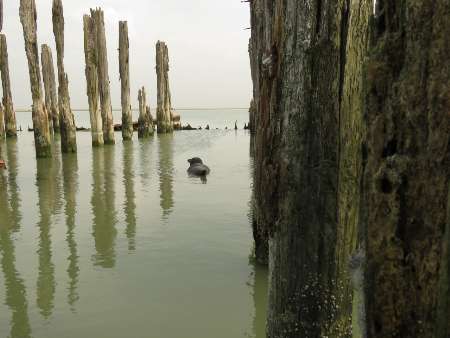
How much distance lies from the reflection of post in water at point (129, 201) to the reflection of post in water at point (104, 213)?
192 millimetres

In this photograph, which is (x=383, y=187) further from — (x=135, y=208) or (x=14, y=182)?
(x=14, y=182)

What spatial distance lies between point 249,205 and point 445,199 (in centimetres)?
653

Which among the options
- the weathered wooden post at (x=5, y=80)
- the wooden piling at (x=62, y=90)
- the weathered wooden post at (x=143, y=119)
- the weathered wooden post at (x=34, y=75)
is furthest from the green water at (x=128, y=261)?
the weathered wooden post at (x=5, y=80)

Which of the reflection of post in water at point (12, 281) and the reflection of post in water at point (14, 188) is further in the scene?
the reflection of post in water at point (14, 188)

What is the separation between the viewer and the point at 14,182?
1005 cm

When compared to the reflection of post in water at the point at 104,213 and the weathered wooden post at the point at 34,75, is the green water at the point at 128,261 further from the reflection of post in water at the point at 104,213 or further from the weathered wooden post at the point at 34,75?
the weathered wooden post at the point at 34,75

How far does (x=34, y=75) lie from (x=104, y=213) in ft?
25.3

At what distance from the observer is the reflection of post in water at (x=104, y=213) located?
16.9 ft

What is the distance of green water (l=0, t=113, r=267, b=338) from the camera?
142 inches

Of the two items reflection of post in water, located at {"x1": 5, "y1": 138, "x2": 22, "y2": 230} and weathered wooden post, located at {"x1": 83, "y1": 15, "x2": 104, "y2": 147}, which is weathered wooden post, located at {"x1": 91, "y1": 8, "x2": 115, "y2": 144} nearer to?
weathered wooden post, located at {"x1": 83, "y1": 15, "x2": 104, "y2": 147}

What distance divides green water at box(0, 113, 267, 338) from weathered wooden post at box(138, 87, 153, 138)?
1352 centimetres

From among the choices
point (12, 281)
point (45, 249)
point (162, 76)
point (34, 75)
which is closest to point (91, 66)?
point (34, 75)

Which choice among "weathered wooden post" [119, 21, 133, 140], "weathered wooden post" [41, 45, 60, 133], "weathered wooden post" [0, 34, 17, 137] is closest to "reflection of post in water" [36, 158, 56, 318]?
"weathered wooden post" [119, 21, 133, 140]

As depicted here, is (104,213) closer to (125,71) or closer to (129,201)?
(129,201)
